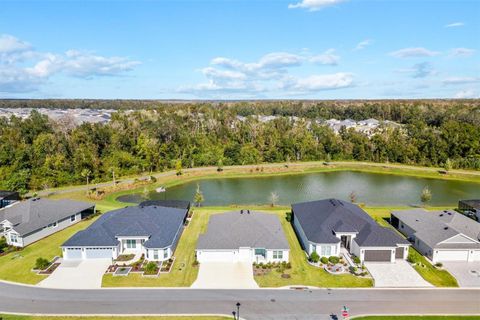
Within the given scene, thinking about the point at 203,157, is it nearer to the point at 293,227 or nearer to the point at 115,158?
the point at 115,158

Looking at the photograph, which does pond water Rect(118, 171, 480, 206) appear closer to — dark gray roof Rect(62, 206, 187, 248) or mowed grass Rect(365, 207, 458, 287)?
dark gray roof Rect(62, 206, 187, 248)

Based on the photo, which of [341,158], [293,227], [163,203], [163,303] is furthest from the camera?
[341,158]

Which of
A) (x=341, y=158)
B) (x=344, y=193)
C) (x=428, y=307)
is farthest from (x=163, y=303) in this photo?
(x=341, y=158)

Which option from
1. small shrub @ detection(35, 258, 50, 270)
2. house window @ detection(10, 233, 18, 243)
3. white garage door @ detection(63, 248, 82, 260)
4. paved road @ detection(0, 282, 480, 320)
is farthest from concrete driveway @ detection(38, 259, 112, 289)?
house window @ detection(10, 233, 18, 243)

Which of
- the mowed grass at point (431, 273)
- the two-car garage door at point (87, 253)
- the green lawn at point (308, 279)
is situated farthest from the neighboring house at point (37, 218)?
the mowed grass at point (431, 273)

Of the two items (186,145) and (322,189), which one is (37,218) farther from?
(186,145)

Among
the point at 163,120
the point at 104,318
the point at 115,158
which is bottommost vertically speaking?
the point at 104,318
